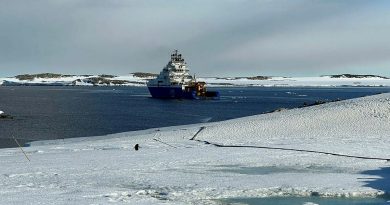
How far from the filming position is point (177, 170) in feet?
56.6

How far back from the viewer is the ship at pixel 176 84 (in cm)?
10106

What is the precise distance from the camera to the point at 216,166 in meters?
18.2

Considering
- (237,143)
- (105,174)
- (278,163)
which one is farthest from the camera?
(237,143)

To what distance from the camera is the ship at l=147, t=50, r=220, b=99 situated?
332 feet

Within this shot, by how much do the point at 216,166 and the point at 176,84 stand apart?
83639 millimetres

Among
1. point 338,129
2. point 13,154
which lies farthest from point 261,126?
point 13,154

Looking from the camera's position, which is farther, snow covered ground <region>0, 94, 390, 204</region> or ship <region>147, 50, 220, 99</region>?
ship <region>147, 50, 220, 99</region>

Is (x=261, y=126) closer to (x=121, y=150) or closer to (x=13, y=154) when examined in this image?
(x=121, y=150)

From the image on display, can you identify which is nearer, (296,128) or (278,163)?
(278,163)

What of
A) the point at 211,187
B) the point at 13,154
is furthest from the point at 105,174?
the point at 13,154

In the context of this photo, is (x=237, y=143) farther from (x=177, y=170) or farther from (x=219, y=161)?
(x=177, y=170)

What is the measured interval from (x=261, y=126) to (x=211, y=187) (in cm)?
1545

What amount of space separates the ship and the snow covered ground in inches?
2788

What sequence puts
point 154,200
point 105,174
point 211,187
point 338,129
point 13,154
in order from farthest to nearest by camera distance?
1. point 338,129
2. point 13,154
3. point 105,174
4. point 211,187
5. point 154,200
